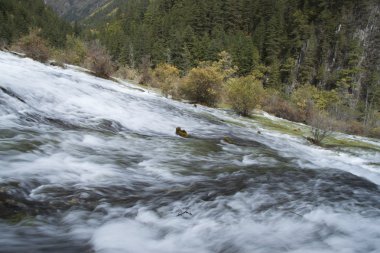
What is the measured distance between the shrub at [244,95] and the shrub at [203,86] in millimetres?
1423

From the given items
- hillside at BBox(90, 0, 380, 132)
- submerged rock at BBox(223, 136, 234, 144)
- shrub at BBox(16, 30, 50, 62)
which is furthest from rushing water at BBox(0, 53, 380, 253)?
hillside at BBox(90, 0, 380, 132)

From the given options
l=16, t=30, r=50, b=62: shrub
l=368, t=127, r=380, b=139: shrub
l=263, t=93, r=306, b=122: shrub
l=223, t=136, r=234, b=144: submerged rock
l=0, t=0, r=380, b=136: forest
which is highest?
l=0, t=0, r=380, b=136: forest

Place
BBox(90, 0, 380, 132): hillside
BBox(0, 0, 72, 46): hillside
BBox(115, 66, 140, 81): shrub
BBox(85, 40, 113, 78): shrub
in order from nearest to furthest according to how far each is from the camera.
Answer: BBox(85, 40, 113, 78): shrub → BBox(115, 66, 140, 81): shrub → BBox(90, 0, 380, 132): hillside → BBox(0, 0, 72, 46): hillside

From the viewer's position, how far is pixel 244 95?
20672 mm

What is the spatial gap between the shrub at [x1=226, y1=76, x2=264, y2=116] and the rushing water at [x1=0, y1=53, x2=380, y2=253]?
10.7 metres

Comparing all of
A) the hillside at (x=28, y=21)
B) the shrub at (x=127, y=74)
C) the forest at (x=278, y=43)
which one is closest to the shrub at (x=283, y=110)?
the shrub at (x=127, y=74)

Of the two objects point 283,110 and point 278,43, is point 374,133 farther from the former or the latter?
point 278,43

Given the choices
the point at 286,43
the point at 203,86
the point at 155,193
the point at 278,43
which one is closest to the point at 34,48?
the point at 203,86

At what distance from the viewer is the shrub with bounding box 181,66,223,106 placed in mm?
22453

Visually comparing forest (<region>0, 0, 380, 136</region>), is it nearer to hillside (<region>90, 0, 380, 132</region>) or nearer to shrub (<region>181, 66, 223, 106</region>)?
hillside (<region>90, 0, 380, 132</region>)

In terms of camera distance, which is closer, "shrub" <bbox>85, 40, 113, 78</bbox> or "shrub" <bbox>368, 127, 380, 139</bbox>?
"shrub" <bbox>85, 40, 113, 78</bbox>

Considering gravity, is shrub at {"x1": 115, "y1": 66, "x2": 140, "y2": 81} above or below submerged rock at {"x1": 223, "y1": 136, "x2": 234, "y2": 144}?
above

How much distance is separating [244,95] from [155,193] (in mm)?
15914

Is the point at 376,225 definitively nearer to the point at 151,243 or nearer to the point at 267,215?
the point at 267,215
